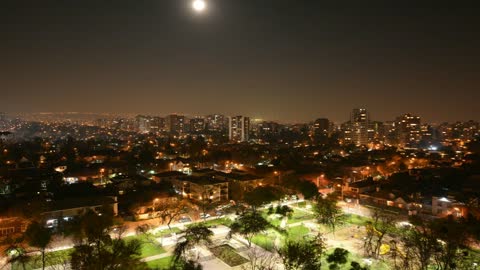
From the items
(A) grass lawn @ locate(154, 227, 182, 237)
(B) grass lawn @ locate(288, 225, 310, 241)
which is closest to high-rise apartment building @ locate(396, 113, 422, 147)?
(B) grass lawn @ locate(288, 225, 310, 241)

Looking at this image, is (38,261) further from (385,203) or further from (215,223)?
(385,203)

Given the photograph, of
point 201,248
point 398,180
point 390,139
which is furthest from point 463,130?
point 201,248

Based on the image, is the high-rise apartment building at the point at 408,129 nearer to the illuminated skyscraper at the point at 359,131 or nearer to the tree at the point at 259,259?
the illuminated skyscraper at the point at 359,131

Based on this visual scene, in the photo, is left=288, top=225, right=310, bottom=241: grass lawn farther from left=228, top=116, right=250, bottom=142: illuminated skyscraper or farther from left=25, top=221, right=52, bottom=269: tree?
left=228, top=116, right=250, bottom=142: illuminated skyscraper

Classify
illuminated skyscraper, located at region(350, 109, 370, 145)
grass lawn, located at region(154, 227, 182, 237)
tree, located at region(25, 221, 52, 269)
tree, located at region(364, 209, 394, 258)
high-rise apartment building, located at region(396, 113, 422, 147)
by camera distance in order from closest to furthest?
1. tree, located at region(25, 221, 52, 269)
2. tree, located at region(364, 209, 394, 258)
3. grass lawn, located at region(154, 227, 182, 237)
4. high-rise apartment building, located at region(396, 113, 422, 147)
5. illuminated skyscraper, located at region(350, 109, 370, 145)

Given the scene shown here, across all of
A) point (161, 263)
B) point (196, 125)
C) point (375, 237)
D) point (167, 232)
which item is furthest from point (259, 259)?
point (196, 125)

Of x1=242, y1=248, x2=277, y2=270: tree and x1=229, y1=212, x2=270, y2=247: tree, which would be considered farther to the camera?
x1=229, y1=212, x2=270, y2=247: tree

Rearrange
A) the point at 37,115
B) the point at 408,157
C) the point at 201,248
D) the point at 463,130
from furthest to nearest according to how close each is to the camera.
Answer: the point at 37,115 < the point at 463,130 < the point at 408,157 < the point at 201,248
